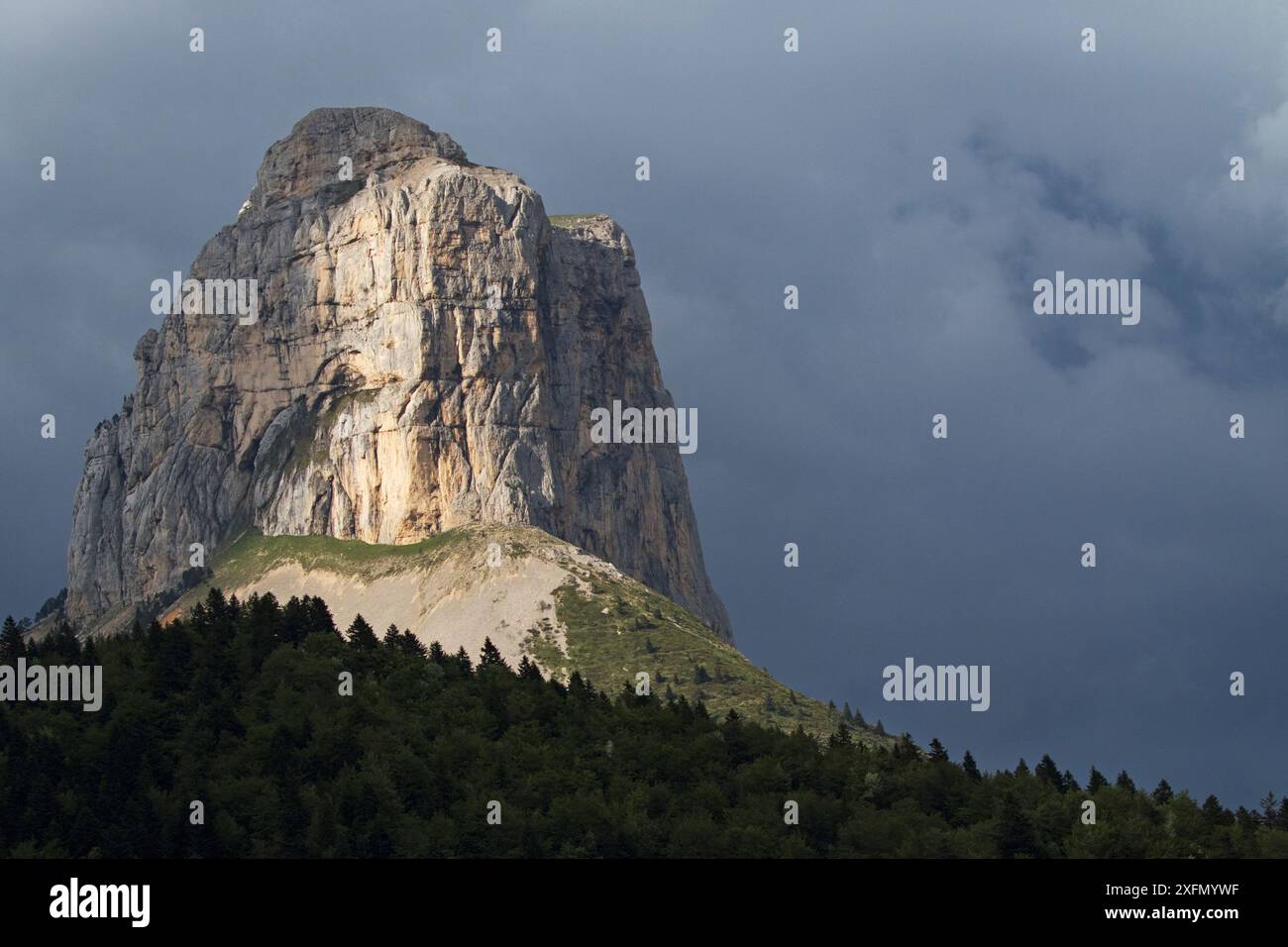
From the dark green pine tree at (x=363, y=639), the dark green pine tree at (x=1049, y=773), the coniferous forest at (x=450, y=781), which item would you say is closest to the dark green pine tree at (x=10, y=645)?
the coniferous forest at (x=450, y=781)

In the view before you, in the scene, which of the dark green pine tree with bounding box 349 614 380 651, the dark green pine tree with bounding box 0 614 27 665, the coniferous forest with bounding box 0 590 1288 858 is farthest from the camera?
the dark green pine tree with bounding box 349 614 380 651

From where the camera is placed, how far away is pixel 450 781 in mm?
155625

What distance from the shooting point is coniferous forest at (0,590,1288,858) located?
142500 millimetres

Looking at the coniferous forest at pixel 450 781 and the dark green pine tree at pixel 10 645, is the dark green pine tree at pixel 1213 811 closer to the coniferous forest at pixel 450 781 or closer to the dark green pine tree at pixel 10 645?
the coniferous forest at pixel 450 781

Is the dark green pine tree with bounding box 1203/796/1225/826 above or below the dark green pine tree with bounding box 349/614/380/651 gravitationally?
below

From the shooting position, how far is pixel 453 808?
14925 centimetres

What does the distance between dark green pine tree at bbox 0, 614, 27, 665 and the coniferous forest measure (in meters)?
1.66

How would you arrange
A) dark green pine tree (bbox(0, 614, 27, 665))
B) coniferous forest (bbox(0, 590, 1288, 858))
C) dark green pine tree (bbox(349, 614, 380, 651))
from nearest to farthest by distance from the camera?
coniferous forest (bbox(0, 590, 1288, 858)), dark green pine tree (bbox(0, 614, 27, 665)), dark green pine tree (bbox(349, 614, 380, 651))

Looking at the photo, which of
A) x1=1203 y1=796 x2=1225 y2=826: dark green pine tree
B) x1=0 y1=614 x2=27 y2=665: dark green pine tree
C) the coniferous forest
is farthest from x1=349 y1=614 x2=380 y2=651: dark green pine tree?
x1=1203 y1=796 x2=1225 y2=826: dark green pine tree

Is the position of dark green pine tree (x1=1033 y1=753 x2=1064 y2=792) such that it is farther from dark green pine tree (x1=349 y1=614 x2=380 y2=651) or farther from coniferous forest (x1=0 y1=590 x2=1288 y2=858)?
dark green pine tree (x1=349 y1=614 x2=380 y2=651)

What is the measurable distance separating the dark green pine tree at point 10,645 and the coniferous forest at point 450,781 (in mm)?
1664
